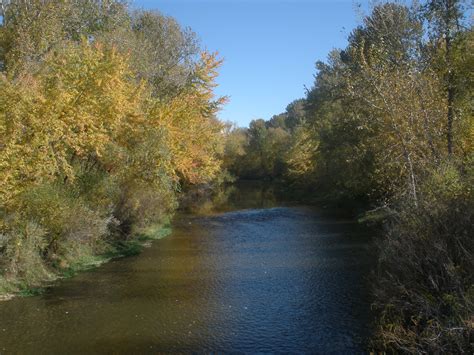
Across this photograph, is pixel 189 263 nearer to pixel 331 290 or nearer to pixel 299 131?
pixel 331 290

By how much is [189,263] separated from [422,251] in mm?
12160

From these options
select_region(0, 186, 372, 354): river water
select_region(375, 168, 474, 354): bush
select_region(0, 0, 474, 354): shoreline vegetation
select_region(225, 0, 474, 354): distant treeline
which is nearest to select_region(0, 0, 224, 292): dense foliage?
select_region(0, 0, 474, 354): shoreline vegetation

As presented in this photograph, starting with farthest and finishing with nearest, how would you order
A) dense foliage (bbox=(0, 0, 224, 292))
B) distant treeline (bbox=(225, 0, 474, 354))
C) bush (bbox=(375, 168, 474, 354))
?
dense foliage (bbox=(0, 0, 224, 292)) → distant treeline (bbox=(225, 0, 474, 354)) → bush (bbox=(375, 168, 474, 354))

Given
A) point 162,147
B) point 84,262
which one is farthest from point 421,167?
point 84,262

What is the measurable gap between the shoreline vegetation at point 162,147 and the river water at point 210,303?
1321 mm

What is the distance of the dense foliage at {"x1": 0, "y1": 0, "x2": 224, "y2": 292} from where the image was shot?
16109mm

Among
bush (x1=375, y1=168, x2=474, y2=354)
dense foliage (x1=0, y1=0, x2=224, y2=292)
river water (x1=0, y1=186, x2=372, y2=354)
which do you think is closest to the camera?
bush (x1=375, y1=168, x2=474, y2=354)

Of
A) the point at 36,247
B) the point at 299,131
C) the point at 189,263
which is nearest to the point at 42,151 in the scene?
the point at 36,247

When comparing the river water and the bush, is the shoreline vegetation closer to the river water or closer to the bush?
the bush

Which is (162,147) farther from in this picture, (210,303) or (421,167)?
(421,167)

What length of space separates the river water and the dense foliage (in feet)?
6.72

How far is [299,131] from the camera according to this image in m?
65.9

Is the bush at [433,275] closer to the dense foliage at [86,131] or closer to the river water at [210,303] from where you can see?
the river water at [210,303]

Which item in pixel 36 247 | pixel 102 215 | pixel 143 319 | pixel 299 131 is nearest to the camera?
pixel 143 319
